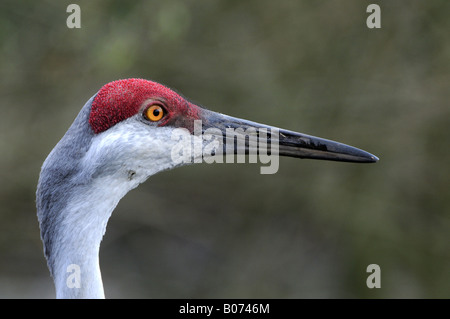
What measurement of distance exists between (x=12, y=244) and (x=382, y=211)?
4703mm

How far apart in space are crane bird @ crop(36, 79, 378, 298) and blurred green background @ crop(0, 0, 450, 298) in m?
3.15

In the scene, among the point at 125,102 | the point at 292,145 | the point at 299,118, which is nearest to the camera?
the point at 125,102

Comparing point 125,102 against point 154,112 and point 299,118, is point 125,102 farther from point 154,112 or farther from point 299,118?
point 299,118

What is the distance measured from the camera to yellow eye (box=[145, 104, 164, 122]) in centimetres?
276

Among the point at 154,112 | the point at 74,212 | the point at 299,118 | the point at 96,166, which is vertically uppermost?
the point at 299,118

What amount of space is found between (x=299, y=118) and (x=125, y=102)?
4.13m

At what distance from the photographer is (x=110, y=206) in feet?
8.84

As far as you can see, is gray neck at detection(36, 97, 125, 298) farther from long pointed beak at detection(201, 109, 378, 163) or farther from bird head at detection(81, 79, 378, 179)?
long pointed beak at detection(201, 109, 378, 163)

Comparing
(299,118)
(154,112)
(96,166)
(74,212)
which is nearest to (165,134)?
(154,112)

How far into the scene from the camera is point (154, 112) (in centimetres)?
277

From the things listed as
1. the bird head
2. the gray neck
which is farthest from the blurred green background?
the gray neck

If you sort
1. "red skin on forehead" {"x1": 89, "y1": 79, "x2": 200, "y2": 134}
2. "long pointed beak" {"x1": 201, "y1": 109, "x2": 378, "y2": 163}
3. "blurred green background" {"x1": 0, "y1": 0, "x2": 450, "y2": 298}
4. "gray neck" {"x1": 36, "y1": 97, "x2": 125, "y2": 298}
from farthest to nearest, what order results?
1. "blurred green background" {"x1": 0, "y1": 0, "x2": 450, "y2": 298}
2. "long pointed beak" {"x1": 201, "y1": 109, "x2": 378, "y2": 163}
3. "red skin on forehead" {"x1": 89, "y1": 79, "x2": 200, "y2": 134}
4. "gray neck" {"x1": 36, "y1": 97, "x2": 125, "y2": 298}
